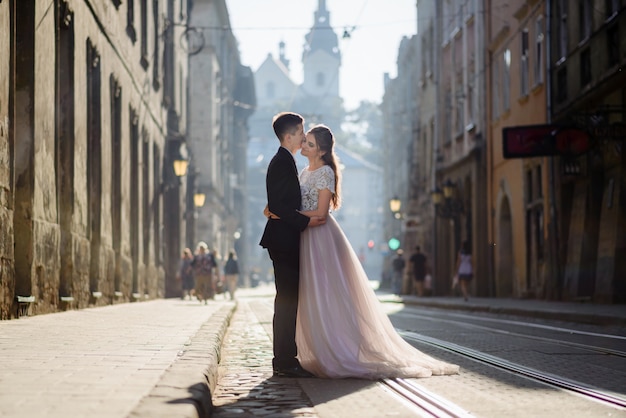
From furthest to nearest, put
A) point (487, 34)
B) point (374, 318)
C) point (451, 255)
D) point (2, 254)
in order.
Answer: point (451, 255) < point (487, 34) < point (2, 254) < point (374, 318)

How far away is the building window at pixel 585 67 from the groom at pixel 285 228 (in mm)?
15861

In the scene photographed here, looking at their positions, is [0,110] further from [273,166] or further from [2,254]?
[273,166]

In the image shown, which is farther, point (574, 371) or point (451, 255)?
point (451, 255)

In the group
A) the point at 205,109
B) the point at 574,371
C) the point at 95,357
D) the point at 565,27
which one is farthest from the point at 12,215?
the point at 205,109

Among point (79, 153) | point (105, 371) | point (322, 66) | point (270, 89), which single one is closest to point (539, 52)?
point (79, 153)

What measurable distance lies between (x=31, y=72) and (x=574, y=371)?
773 centimetres

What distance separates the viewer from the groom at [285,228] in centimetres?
803

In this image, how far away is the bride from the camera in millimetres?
7812

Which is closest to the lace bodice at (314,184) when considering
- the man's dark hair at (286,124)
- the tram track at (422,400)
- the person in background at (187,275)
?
the man's dark hair at (286,124)

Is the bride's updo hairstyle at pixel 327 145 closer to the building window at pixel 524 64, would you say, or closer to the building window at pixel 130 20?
the building window at pixel 130 20

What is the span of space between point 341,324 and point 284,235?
73 cm

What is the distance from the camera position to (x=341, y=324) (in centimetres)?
793

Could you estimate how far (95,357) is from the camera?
7625 mm

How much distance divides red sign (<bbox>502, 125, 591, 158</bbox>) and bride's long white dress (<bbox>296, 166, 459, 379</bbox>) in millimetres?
14522
